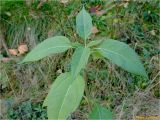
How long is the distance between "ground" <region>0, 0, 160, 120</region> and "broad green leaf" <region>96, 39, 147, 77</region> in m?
0.83

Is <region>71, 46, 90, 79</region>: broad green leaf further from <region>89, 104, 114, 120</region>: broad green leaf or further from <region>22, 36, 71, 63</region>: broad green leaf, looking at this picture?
<region>89, 104, 114, 120</region>: broad green leaf

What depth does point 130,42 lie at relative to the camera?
2.77 m

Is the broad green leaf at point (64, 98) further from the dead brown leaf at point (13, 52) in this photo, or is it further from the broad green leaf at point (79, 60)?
the dead brown leaf at point (13, 52)

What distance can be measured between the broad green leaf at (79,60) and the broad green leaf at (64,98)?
115 mm

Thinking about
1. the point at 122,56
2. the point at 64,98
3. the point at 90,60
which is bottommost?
the point at 90,60

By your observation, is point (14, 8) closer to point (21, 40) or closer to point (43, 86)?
point (21, 40)

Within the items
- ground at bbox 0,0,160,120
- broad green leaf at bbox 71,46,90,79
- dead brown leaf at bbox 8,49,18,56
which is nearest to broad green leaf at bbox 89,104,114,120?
broad green leaf at bbox 71,46,90,79

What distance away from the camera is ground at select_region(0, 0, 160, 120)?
246 centimetres

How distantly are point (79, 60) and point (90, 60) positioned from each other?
4.04 feet

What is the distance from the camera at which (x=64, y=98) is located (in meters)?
1.47

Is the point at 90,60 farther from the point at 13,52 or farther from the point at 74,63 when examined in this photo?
the point at 74,63

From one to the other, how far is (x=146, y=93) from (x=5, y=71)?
99 centimetres

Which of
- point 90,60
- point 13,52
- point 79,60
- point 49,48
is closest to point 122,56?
point 79,60

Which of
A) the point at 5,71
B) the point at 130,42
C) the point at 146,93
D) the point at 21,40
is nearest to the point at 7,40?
the point at 21,40
